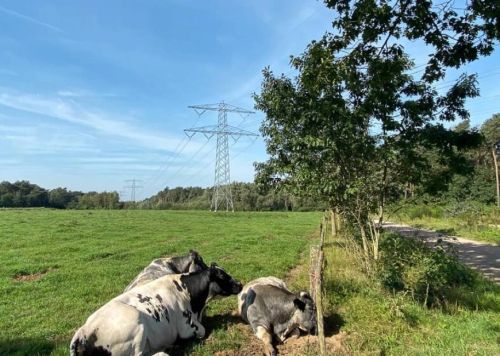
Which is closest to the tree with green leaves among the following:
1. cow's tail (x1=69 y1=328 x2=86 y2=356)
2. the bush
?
the bush

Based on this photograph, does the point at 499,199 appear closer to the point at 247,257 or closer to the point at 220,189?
the point at 220,189

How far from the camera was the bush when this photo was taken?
8250 mm

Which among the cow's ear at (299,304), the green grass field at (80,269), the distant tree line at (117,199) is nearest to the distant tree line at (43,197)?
the distant tree line at (117,199)

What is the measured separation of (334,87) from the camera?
947 cm

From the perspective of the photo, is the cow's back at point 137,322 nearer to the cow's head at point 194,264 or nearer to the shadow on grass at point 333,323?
the cow's head at point 194,264

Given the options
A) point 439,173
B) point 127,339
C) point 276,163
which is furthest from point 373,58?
point 127,339

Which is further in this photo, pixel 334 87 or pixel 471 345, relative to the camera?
pixel 334 87

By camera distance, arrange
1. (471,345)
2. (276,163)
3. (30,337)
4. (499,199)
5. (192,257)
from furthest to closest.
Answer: (499,199) → (276,163) → (192,257) → (30,337) → (471,345)

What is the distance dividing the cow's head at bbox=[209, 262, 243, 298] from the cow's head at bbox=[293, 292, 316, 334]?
1168 millimetres

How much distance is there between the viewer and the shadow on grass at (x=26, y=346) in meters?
6.74

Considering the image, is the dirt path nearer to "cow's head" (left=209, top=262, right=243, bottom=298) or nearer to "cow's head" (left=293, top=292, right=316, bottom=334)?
"cow's head" (left=293, top=292, right=316, bottom=334)

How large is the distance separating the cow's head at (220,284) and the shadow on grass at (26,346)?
2639 mm

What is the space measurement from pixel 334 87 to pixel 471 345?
217 inches

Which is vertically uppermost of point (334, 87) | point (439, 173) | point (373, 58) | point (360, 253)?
point (373, 58)
